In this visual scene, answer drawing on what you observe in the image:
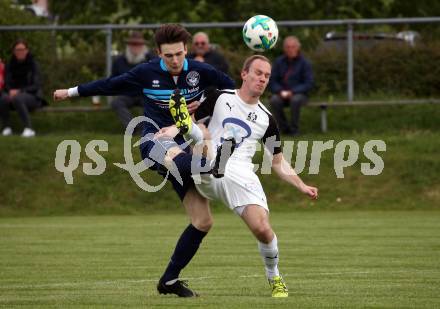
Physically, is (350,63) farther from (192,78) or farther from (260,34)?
(192,78)

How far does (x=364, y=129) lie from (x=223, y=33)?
4.46m

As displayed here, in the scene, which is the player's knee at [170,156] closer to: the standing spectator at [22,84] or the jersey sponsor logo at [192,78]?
the jersey sponsor logo at [192,78]

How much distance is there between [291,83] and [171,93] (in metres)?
10.9

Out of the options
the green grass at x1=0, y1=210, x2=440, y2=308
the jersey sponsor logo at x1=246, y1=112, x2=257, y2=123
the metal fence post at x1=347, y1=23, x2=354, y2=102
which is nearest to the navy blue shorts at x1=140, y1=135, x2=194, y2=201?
the jersey sponsor logo at x1=246, y1=112, x2=257, y2=123

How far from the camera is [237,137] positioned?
347 inches

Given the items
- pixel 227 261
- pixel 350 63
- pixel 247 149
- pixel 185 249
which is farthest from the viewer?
pixel 350 63

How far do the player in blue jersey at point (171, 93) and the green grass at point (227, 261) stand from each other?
408mm

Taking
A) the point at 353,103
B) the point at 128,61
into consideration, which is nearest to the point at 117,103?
the point at 128,61

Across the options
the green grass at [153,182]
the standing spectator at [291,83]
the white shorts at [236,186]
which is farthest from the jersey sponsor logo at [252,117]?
the standing spectator at [291,83]

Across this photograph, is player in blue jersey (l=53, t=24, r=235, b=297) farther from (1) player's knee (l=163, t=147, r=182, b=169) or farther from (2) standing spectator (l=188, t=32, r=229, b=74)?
(2) standing spectator (l=188, t=32, r=229, b=74)

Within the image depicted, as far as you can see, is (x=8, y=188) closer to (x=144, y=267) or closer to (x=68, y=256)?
(x=68, y=256)

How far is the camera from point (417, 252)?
12.2 m

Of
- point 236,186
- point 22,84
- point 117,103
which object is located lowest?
point 117,103

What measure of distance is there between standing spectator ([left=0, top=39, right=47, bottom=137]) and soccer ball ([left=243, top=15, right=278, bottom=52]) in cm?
985
